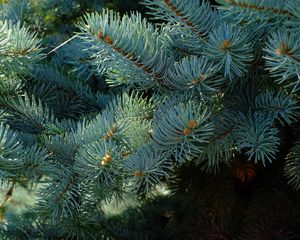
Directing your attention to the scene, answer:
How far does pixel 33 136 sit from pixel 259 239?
1.94 feet

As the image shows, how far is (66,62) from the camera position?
3.83ft

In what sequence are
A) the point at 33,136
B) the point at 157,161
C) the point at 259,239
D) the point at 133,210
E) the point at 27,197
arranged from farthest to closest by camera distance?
1. the point at 27,197
2. the point at 133,210
3. the point at 259,239
4. the point at 33,136
5. the point at 157,161

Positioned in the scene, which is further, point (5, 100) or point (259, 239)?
point (259, 239)

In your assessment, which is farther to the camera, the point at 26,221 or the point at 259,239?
the point at 26,221

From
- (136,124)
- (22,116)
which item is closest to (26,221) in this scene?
(22,116)

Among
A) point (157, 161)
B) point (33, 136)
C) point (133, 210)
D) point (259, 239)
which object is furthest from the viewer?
point (133, 210)

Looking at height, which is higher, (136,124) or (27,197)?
(27,197)

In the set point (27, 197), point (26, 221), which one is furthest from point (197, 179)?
point (27, 197)

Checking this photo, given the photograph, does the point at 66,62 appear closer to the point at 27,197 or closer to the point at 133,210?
the point at 133,210

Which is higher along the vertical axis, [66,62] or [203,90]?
[66,62]

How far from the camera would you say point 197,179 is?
1.31 m

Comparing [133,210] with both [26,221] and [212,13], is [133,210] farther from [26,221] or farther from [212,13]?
[212,13]

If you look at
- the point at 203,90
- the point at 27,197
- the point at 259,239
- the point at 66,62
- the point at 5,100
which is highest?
the point at 27,197

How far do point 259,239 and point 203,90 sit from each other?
20.3 inches
